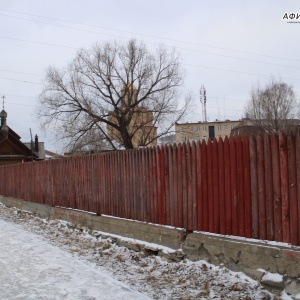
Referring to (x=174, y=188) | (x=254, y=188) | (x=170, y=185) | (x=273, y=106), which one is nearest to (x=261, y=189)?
(x=254, y=188)

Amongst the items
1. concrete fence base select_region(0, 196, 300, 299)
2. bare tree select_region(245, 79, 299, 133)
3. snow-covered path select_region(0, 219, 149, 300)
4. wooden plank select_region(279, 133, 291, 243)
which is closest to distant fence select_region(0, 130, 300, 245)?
wooden plank select_region(279, 133, 291, 243)

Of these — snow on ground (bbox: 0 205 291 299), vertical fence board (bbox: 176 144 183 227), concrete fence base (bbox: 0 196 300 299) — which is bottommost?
snow on ground (bbox: 0 205 291 299)

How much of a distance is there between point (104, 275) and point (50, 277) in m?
0.81

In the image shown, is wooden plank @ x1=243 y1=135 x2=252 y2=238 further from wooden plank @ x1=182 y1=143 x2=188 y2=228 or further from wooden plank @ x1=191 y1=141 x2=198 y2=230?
wooden plank @ x1=182 y1=143 x2=188 y2=228

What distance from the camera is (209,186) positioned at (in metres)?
6.16

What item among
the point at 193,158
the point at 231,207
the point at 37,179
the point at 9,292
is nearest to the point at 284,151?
the point at 231,207

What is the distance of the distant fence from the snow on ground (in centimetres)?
70

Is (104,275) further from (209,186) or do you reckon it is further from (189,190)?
(209,186)

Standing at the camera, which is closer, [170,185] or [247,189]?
[247,189]

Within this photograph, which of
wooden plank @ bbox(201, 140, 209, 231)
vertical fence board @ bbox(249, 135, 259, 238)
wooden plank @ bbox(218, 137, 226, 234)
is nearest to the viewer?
vertical fence board @ bbox(249, 135, 259, 238)

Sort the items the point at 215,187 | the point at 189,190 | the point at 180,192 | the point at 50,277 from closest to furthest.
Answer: the point at 50,277, the point at 215,187, the point at 189,190, the point at 180,192

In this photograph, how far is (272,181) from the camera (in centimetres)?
513

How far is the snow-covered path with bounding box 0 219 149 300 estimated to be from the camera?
16.4 ft

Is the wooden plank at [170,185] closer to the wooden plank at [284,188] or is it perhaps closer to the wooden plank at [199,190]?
the wooden plank at [199,190]
